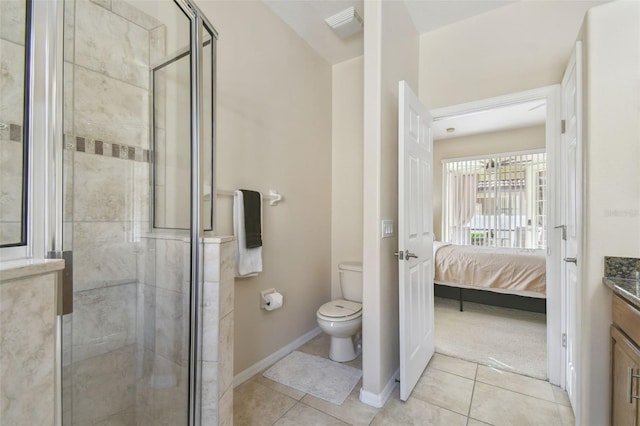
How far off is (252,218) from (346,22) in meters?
1.70

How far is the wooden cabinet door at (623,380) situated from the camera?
0.99 metres

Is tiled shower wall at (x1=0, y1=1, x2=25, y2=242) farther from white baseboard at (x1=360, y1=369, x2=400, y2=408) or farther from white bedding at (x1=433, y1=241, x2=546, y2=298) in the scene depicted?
white bedding at (x1=433, y1=241, x2=546, y2=298)

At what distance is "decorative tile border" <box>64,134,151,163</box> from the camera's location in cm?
114

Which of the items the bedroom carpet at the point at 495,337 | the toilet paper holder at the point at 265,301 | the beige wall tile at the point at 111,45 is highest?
the beige wall tile at the point at 111,45

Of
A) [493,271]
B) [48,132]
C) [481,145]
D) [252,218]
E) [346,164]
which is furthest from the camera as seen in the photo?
[481,145]

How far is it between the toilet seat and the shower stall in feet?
2.99

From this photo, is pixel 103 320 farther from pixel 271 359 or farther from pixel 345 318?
pixel 345 318

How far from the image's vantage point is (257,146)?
2.08m

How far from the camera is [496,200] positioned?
5.26m

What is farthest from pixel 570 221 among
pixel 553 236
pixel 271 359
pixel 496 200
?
pixel 496 200

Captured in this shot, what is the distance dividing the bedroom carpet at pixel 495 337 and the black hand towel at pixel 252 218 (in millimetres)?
1827

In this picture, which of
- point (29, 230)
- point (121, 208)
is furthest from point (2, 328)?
point (121, 208)

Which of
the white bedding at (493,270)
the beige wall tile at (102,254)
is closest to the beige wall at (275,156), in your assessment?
the beige wall tile at (102,254)

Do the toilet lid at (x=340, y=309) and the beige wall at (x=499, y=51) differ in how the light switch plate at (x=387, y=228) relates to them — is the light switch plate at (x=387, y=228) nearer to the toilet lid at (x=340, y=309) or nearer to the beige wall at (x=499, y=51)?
the toilet lid at (x=340, y=309)
